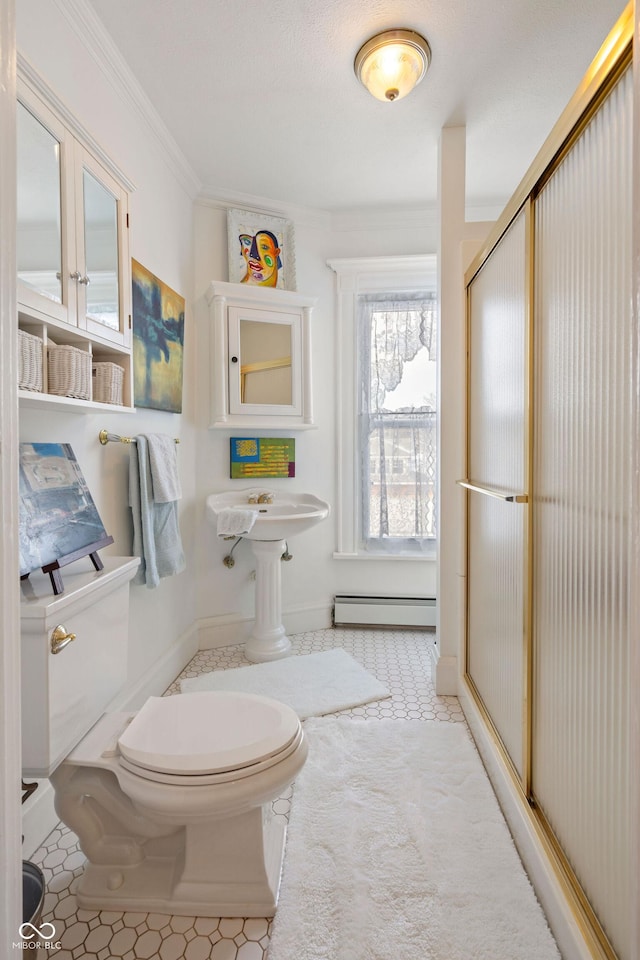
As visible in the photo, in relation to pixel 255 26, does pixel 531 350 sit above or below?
below

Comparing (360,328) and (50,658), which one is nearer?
(50,658)

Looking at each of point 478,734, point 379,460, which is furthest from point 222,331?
point 478,734

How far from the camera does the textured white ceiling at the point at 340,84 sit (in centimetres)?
168

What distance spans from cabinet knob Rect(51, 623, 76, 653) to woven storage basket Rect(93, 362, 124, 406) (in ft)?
2.39

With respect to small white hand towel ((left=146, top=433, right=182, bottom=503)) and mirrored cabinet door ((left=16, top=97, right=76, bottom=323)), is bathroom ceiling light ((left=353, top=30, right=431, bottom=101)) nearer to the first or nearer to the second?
mirrored cabinet door ((left=16, top=97, right=76, bottom=323))

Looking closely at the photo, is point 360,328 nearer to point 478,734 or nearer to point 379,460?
point 379,460

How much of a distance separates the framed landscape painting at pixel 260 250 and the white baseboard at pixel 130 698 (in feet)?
6.66

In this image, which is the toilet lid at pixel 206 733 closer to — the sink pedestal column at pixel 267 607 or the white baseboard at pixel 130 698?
the white baseboard at pixel 130 698

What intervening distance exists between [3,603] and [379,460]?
271 cm

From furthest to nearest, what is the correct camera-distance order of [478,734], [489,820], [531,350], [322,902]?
[478,734], [489,820], [531,350], [322,902]

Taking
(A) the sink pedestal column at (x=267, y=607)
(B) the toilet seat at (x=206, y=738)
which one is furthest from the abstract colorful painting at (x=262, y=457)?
(B) the toilet seat at (x=206, y=738)

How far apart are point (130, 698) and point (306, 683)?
0.81 m

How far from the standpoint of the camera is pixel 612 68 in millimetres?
877

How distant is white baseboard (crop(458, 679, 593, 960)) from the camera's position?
3.52ft
